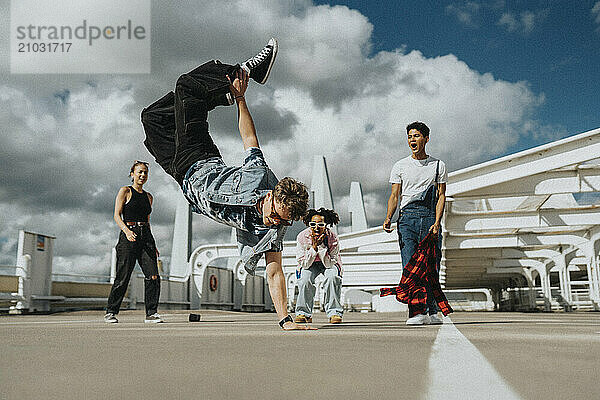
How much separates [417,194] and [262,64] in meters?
2.04

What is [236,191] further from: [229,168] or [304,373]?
[304,373]

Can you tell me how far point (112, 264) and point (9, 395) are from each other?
56.5 ft

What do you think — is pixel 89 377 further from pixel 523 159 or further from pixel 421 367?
pixel 523 159

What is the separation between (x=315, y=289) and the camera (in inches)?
271

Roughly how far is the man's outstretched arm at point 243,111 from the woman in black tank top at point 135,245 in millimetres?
2467

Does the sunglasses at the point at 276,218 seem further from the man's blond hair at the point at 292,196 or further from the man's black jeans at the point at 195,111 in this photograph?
the man's black jeans at the point at 195,111

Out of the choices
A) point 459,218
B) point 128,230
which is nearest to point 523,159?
point 459,218

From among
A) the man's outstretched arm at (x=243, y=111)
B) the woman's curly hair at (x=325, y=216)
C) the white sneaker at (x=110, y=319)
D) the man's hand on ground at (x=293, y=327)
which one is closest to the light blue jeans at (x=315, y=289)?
the woman's curly hair at (x=325, y=216)

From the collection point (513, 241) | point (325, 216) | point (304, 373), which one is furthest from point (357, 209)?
point (304, 373)

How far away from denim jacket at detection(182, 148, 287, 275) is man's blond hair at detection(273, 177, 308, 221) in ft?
0.87

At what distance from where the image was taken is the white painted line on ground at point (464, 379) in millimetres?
1125

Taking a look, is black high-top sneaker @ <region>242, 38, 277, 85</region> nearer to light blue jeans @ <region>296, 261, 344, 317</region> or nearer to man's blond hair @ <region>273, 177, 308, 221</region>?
man's blond hair @ <region>273, 177, 308, 221</region>

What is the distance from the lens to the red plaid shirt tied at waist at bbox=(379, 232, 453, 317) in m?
5.33

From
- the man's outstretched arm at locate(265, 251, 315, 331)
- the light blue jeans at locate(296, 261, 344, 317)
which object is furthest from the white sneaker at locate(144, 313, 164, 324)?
the man's outstretched arm at locate(265, 251, 315, 331)
